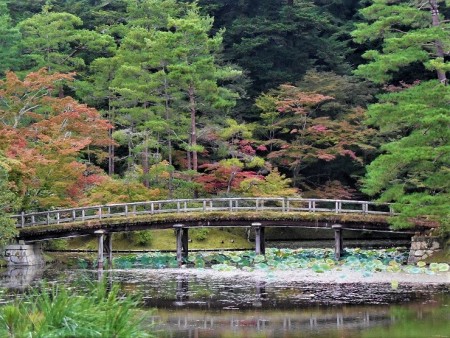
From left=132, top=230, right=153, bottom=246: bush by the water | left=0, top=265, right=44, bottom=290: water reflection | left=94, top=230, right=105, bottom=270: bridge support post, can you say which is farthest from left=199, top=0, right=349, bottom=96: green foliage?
left=0, top=265, right=44, bottom=290: water reflection

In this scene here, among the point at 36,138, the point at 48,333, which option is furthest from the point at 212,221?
the point at 48,333

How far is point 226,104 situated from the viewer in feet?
131

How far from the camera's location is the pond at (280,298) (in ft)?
53.6

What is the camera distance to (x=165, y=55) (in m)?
39.7

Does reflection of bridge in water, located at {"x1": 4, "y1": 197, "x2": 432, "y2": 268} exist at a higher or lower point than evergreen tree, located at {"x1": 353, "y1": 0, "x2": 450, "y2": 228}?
lower

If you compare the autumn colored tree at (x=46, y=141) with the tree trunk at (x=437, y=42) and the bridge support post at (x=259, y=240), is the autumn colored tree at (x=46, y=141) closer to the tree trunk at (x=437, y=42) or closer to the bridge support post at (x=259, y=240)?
the bridge support post at (x=259, y=240)

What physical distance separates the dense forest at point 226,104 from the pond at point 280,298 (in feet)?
15.3

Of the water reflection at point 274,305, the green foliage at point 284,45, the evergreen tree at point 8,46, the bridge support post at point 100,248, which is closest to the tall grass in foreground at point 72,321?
the water reflection at point 274,305

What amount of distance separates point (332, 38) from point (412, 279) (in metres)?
30.1

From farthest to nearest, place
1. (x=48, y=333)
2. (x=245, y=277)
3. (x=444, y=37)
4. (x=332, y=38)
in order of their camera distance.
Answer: (x=332, y=38) < (x=444, y=37) < (x=245, y=277) < (x=48, y=333)

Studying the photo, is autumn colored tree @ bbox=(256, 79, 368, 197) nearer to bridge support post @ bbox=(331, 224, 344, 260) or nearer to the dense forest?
the dense forest

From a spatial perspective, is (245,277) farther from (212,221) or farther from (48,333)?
(48,333)

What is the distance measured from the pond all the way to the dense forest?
4667mm

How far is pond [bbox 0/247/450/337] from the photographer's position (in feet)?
53.6
